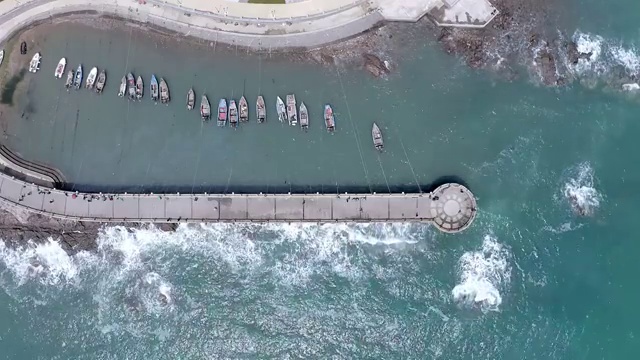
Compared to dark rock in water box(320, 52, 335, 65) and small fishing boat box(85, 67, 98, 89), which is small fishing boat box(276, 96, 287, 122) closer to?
dark rock in water box(320, 52, 335, 65)

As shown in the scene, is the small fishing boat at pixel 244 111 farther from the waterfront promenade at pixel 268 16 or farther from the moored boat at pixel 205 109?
the waterfront promenade at pixel 268 16

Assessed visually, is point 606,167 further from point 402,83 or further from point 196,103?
point 196,103

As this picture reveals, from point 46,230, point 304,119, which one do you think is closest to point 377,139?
point 304,119

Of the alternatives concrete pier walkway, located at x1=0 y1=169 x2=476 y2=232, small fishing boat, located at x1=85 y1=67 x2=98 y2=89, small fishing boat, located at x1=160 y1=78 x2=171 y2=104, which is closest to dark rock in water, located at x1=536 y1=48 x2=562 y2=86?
concrete pier walkway, located at x1=0 y1=169 x2=476 y2=232

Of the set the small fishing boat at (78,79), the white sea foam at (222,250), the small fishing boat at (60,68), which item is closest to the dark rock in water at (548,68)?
the white sea foam at (222,250)

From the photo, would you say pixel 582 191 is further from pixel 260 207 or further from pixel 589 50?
pixel 260 207

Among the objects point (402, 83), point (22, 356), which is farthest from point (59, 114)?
point (402, 83)
